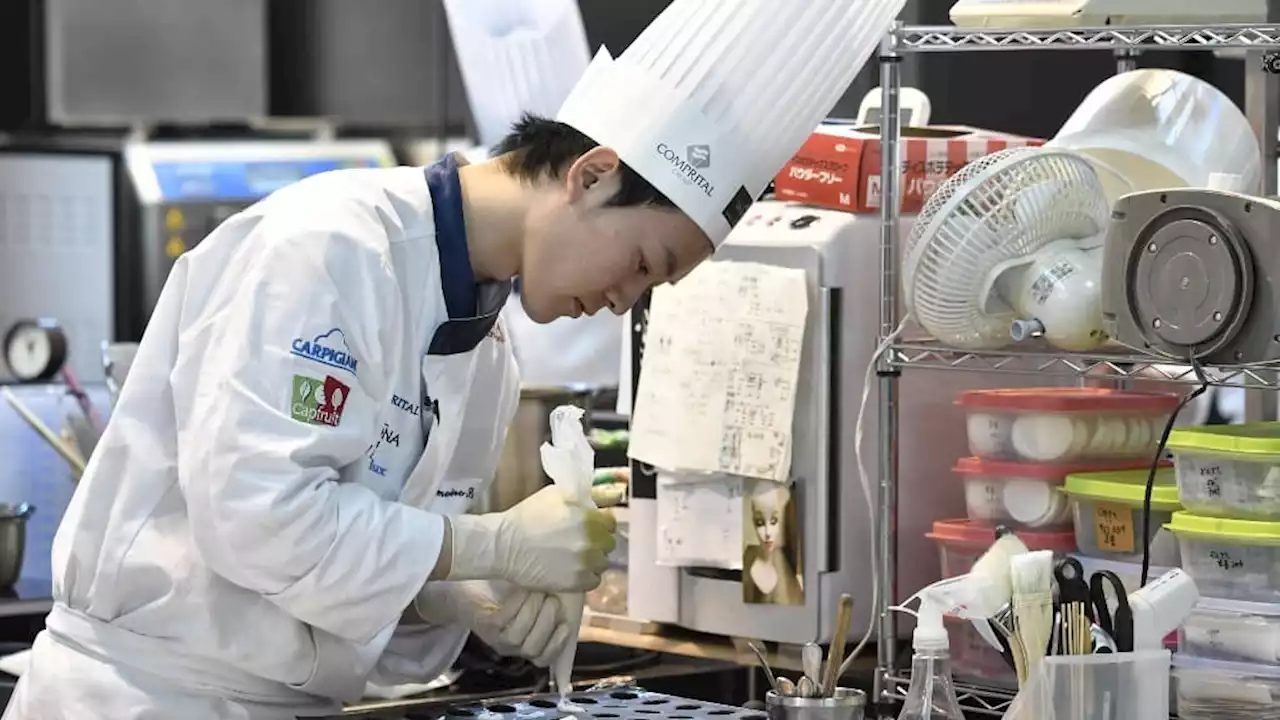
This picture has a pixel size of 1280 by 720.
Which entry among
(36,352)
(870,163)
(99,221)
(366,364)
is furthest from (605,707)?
(99,221)

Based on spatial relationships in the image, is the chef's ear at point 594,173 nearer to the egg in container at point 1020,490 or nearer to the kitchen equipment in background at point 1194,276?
the kitchen equipment in background at point 1194,276

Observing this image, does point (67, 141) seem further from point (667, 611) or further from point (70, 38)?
point (667, 611)

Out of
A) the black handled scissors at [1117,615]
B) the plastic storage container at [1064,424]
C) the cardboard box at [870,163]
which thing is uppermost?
the cardboard box at [870,163]

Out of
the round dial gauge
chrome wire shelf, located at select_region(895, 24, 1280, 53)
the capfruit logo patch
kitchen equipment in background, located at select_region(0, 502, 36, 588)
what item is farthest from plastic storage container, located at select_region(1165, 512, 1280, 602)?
the round dial gauge

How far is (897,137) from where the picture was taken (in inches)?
83.6

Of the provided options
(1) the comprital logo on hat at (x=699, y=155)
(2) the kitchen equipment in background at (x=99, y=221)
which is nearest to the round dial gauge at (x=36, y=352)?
(2) the kitchen equipment in background at (x=99, y=221)

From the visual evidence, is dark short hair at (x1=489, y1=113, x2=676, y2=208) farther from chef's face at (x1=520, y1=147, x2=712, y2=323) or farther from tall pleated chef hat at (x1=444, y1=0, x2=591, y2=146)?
tall pleated chef hat at (x1=444, y1=0, x2=591, y2=146)

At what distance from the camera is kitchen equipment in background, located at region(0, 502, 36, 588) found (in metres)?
2.73

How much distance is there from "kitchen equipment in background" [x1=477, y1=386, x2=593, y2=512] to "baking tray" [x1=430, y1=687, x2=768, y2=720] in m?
0.45

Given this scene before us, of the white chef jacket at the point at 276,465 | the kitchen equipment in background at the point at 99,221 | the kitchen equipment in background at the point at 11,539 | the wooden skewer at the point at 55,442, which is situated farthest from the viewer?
the kitchen equipment in background at the point at 99,221

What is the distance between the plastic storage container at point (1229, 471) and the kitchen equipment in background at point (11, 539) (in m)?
1.54

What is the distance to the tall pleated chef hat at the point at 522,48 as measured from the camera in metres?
3.61

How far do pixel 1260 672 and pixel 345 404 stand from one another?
890mm

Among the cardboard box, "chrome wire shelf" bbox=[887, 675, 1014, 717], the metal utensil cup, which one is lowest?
"chrome wire shelf" bbox=[887, 675, 1014, 717]
